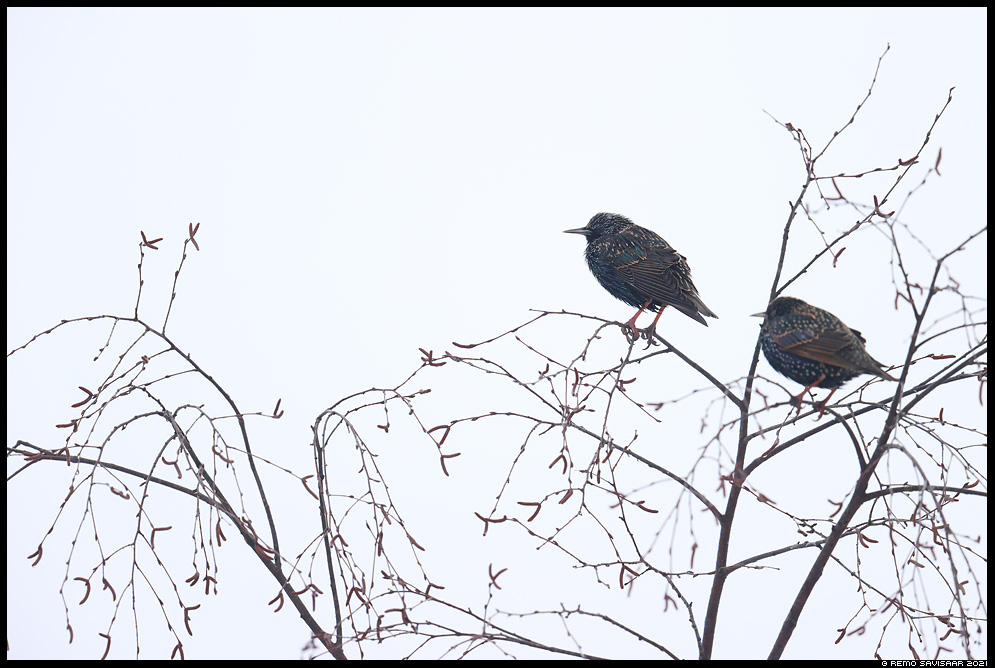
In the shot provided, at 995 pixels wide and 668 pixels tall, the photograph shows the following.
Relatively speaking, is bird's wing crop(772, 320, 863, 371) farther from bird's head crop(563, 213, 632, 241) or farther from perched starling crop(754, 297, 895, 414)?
bird's head crop(563, 213, 632, 241)

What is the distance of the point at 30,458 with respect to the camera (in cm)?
90

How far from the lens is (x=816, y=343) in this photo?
4.35 ft

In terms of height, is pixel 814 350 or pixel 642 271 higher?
pixel 642 271

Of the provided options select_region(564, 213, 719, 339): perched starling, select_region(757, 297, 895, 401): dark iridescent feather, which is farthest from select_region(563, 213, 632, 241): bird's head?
select_region(757, 297, 895, 401): dark iridescent feather

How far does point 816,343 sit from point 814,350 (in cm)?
1

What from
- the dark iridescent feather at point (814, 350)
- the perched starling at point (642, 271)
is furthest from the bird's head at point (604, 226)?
the dark iridescent feather at point (814, 350)

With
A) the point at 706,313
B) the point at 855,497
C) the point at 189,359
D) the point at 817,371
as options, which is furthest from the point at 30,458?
the point at 706,313

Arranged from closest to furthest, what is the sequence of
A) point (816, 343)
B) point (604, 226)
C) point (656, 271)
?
point (816, 343), point (656, 271), point (604, 226)

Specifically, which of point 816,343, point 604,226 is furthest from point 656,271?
point 816,343

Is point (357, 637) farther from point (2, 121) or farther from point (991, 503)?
point (2, 121)

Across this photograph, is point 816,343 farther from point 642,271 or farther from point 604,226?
point 604,226

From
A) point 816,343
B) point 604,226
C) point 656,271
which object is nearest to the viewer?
point 816,343

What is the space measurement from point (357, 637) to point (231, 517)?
0.21 metres

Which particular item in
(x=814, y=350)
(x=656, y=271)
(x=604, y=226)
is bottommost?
(x=814, y=350)
